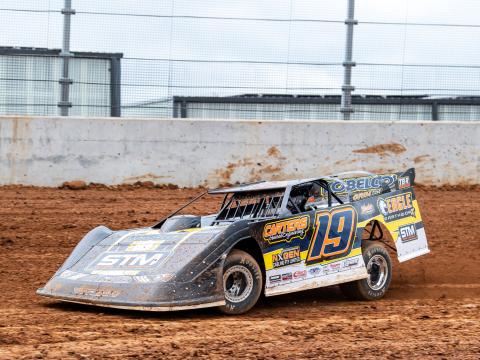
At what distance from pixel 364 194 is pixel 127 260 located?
96.5 inches

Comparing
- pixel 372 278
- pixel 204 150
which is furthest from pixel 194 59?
pixel 372 278

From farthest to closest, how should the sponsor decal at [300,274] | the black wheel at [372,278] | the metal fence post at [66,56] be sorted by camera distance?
the metal fence post at [66,56] < the black wheel at [372,278] < the sponsor decal at [300,274]

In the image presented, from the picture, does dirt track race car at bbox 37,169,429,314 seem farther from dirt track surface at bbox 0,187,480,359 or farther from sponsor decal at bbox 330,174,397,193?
dirt track surface at bbox 0,187,480,359

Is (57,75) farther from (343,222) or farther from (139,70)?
(343,222)

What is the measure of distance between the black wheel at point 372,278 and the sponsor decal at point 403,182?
69cm

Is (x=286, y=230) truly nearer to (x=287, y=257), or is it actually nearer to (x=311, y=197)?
(x=287, y=257)

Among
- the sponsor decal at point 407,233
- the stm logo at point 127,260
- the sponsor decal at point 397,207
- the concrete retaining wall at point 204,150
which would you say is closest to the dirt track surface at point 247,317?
the stm logo at point 127,260

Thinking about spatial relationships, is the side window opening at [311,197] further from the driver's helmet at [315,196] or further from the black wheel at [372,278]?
the black wheel at [372,278]

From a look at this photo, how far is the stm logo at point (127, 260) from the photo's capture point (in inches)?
299

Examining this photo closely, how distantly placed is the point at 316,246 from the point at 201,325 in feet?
5.25

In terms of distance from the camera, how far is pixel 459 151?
1379cm

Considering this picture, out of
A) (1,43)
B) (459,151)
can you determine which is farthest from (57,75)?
(459,151)

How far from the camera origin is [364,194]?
8.86 m

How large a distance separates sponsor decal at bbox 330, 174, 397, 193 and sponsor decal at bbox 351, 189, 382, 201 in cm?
4
